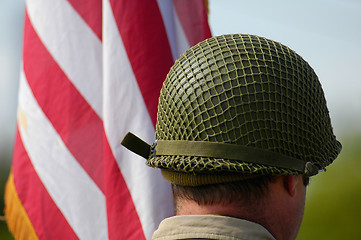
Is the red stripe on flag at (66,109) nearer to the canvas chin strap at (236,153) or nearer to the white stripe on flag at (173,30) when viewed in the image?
the white stripe on flag at (173,30)

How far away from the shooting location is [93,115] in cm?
291

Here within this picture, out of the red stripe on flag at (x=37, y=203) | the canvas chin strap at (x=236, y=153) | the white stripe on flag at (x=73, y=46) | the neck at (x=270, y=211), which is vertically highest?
the white stripe on flag at (x=73, y=46)

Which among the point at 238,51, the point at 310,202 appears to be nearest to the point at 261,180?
the point at 238,51

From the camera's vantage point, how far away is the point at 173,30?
2.99 metres

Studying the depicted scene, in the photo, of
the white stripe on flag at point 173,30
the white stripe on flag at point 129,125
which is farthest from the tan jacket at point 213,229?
the white stripe on flag at point 173,30

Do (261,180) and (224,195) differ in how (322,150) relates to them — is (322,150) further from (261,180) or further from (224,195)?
(224,195)

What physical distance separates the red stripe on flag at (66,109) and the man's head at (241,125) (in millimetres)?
1417

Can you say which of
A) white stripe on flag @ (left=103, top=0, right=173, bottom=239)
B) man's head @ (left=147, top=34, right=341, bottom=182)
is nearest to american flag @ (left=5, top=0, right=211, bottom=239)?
white stripe on flag @ (left=103, top=0, right=173, bottom=239)

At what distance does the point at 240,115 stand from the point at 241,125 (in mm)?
28

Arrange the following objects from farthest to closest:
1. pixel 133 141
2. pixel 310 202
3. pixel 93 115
A: pixel 310 202 → pixel 93 115 → pixel 133 141

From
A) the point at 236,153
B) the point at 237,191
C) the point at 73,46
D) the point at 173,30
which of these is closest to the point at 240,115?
the point at 236,153

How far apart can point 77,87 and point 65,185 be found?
582mm

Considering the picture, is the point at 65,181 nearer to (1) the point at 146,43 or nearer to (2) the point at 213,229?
(1) the point at 146,43

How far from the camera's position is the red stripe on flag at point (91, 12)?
9.86ft
